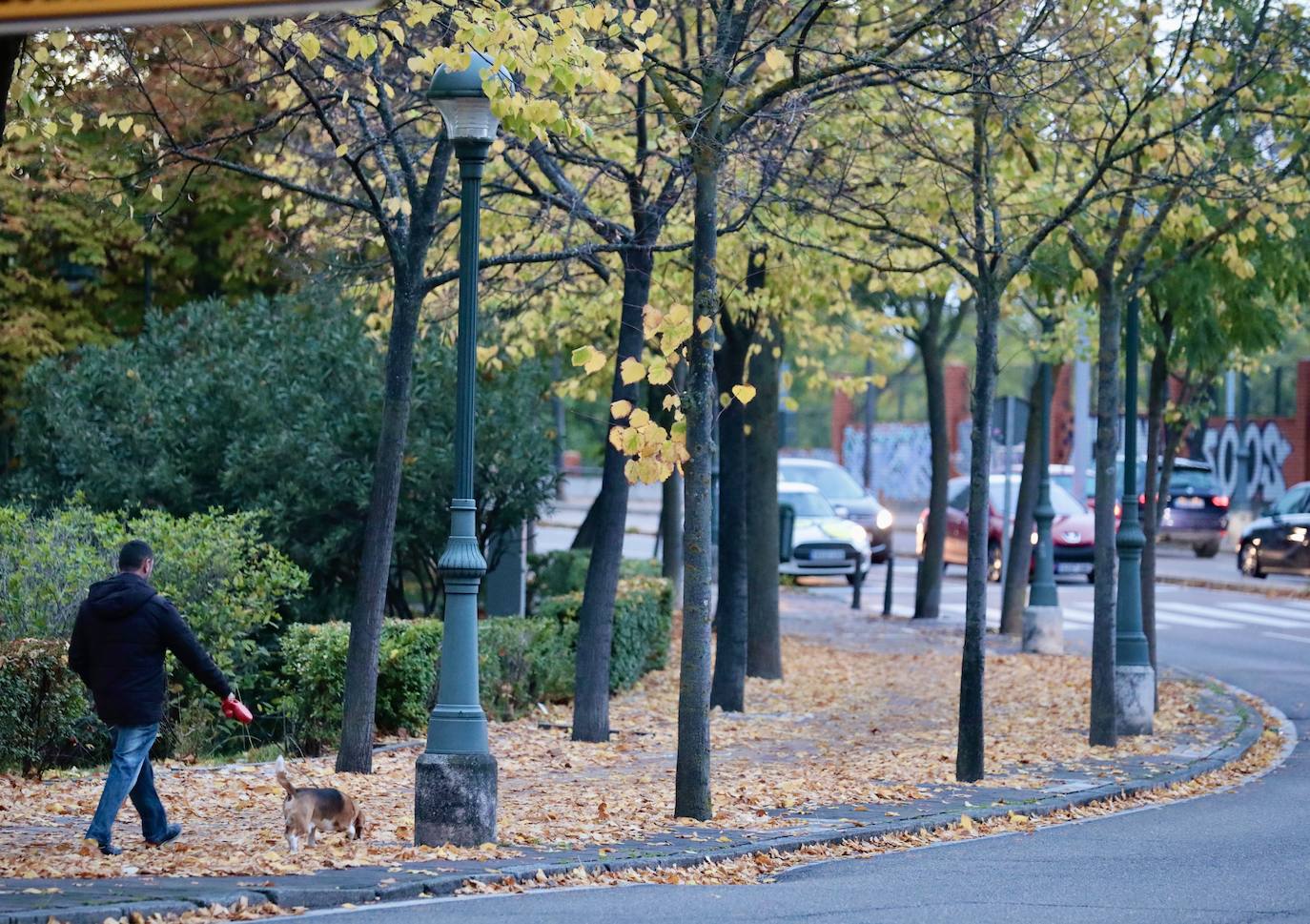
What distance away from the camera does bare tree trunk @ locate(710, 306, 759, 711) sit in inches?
640

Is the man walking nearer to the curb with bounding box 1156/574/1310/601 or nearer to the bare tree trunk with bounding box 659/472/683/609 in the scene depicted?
the bare tree trunk with bounding box 659/472/683/609

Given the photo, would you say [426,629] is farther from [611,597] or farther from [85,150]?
[85,150]

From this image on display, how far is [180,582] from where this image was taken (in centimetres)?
1389

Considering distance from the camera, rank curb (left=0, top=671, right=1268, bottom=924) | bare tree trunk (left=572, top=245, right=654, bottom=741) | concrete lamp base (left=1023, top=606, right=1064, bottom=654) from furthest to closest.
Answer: concrete lamp base (left=1023, top=606, right=1064, bottom=654)
bare tree trunk (left=572, top=245, right=654, bottom=741)
curb (left=0, top=671, right=1268, bottom=924)

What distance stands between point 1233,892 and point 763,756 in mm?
5505

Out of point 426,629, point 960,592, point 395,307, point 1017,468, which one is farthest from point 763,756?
point 1017,468

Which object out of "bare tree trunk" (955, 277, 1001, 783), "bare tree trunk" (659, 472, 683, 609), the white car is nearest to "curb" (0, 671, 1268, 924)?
"bare tree trunk" (955, 277, 1001, 783)

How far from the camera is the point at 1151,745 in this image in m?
14.4

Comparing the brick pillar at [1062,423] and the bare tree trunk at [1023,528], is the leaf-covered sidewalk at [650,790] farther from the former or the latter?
the brick pillar at [1062,423]

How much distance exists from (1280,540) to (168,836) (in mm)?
27963

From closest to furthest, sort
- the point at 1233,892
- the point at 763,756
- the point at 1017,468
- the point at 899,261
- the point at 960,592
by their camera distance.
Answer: the point at 1233,892 < the point at 763,756 < the point at 899,261 < the point at 960,592 < the point at 1017,468

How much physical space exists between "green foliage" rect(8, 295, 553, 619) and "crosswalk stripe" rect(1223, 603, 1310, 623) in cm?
1308

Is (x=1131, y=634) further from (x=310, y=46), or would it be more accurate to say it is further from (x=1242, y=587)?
(x=1242, y=587)

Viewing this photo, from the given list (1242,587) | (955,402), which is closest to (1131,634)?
(1242,587)
